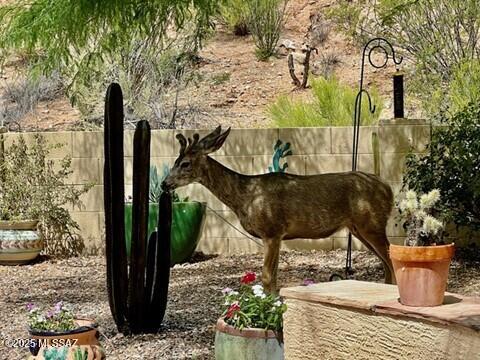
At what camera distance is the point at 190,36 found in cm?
1814

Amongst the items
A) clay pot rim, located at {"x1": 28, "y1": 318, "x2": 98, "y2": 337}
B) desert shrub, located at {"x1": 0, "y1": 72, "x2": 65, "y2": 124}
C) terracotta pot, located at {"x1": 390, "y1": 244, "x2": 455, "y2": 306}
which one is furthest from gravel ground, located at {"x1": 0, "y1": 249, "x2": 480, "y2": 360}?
desert shrub, located at {"x1": 0, "y1": 72, "x2": 65, "y2": 124}

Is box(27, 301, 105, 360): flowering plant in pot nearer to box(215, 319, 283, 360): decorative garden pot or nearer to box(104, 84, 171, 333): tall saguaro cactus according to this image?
box(215, 319, 283, 360): decorative garden pot

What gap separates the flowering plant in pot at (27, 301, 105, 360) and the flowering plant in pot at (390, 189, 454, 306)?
1645mm

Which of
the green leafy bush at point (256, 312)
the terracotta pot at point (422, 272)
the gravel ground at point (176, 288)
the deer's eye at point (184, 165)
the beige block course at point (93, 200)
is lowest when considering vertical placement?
the gravel ground at point (176, 288)

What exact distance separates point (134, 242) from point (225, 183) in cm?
138

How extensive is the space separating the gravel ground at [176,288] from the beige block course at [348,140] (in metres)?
1.16

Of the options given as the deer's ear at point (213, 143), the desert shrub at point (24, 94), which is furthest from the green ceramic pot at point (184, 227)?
the desert shrub at point (24, 94)

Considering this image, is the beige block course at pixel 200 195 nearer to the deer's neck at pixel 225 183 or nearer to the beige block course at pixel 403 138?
the beige block course at pixel 403 138

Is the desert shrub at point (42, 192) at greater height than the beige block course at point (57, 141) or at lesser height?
lesser

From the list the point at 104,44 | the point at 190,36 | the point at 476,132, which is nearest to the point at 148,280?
the point at 104,44

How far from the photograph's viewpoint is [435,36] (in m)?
16.4

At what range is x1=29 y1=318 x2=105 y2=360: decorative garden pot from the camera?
461 cm

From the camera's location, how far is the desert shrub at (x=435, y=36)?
15719 mm

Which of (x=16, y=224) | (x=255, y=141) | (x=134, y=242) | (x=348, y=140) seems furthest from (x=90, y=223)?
(x=134, y=242)
